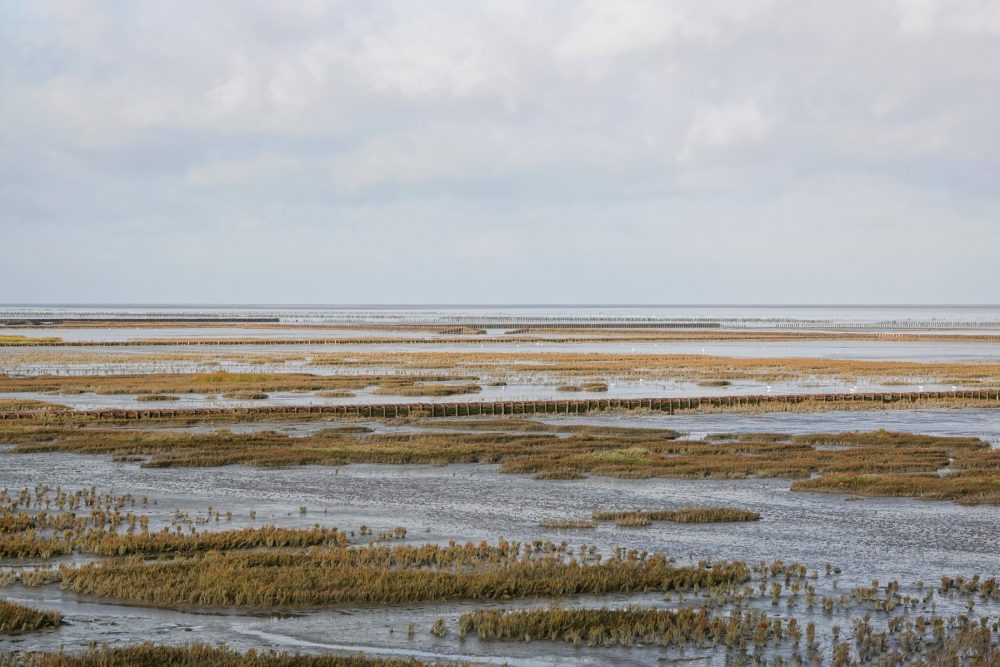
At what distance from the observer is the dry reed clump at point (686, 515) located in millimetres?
26984

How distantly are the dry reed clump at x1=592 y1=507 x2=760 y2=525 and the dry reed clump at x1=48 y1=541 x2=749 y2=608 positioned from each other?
501 centimetres

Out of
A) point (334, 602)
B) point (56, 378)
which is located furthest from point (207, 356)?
point (334, 602)

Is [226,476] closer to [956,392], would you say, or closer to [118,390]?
[118,390]

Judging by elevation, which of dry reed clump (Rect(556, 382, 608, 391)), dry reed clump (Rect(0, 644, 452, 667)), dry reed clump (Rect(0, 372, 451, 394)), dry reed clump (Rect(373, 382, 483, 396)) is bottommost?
dry reed clump (Rect(556, 382, 608, 391))

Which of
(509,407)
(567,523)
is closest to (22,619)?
(567,523)

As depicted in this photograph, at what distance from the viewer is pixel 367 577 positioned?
1955 cm

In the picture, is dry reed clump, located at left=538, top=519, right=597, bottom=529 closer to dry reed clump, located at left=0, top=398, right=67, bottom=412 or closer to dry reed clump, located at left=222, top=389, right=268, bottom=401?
dry reed clump, located at left=0, top=398, right=67, bottom=412

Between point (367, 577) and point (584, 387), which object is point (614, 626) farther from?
point (584, 387)

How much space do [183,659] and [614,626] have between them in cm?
658

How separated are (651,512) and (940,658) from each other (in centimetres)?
1252

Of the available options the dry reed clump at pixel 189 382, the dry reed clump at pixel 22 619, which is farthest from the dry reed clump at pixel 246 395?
the dry reed clump at pixel 22 619

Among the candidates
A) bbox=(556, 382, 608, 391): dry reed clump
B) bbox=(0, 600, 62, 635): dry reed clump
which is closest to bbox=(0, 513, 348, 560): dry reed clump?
bbox=(0, 600, 62, 635): dry reed clump

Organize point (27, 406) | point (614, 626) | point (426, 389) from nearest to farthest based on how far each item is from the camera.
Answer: point (614, 626) → point (27, 406) → point (426, 389)

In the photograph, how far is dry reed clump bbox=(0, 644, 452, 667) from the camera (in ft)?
47.6
